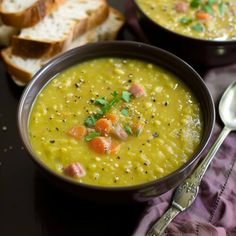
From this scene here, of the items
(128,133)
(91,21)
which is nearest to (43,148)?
(128,133)

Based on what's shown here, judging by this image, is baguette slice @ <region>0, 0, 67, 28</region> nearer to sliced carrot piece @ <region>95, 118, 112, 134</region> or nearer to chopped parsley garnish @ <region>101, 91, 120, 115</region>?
chopped parsley garnish @ <region>101, 91, 120, 115</region>

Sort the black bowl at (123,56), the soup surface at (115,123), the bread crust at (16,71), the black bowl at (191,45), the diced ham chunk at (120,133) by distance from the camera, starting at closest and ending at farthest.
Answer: the black bowl at (123,56)
the soup surface at (115,123)
the diced ham chunk at (120,133)
the black bowl at (191,45)
the bread crust at (16,71)

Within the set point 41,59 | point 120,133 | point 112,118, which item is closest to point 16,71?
point 41,59

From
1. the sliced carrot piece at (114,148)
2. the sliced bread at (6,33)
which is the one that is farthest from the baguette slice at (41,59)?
the sliced carrot piece at (114,148)

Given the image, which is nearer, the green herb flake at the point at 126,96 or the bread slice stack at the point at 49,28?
the green herb flake at the point at 126,96

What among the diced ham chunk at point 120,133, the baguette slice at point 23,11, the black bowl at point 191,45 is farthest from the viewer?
the baguette slice at point 23,11

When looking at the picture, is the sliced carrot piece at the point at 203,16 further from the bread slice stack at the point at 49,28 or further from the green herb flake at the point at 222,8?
the bread slice stack at the point at 49,28

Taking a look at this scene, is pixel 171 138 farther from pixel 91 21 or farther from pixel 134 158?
pixel 91 21
